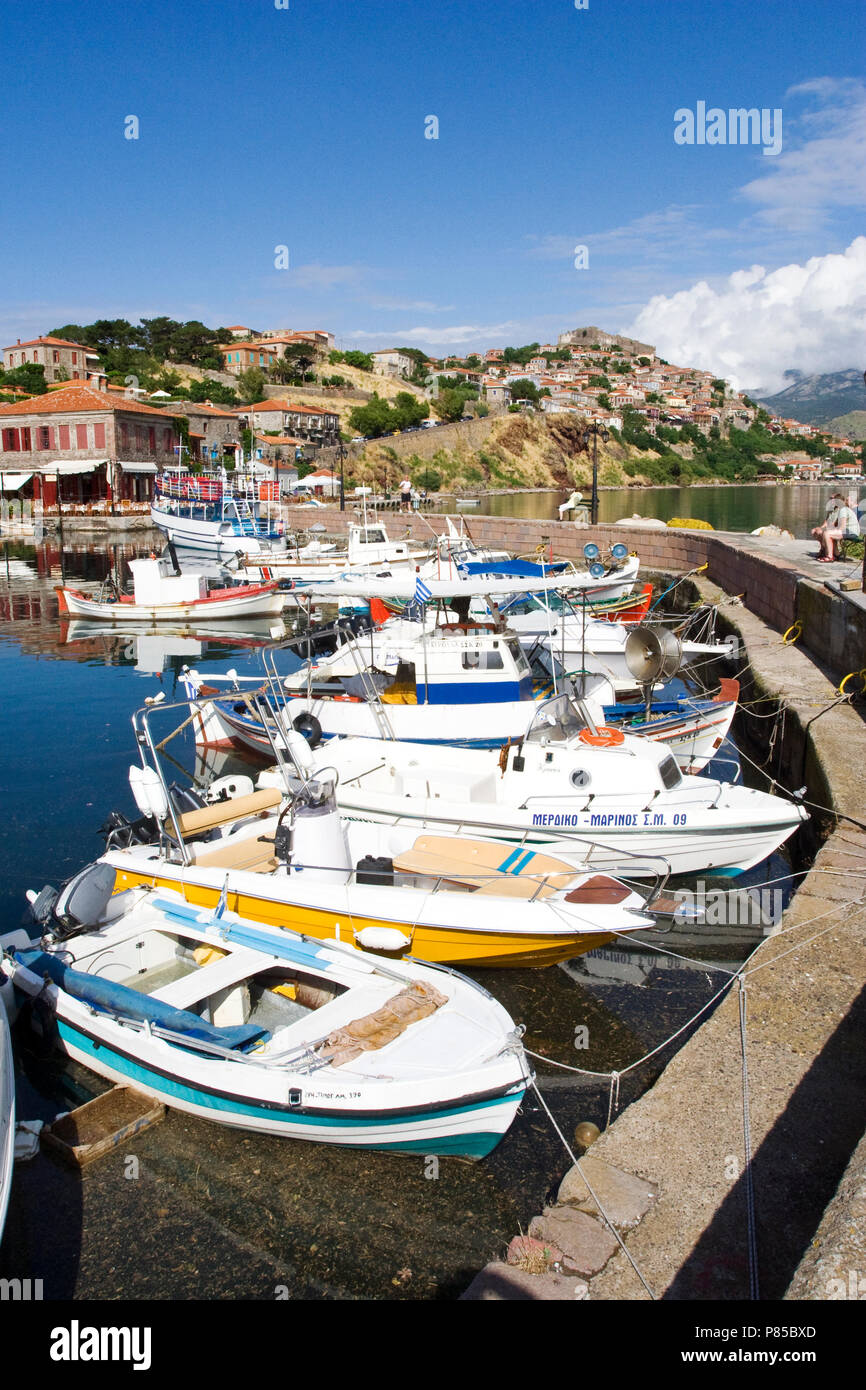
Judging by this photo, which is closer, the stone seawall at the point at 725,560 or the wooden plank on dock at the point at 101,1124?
the wooden plank on dock at the point at 101,1124

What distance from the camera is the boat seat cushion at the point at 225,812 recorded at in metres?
8.84

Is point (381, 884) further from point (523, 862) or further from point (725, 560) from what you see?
point (725, 560)

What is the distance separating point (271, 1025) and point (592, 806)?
3990 mm

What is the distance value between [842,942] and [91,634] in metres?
24.8

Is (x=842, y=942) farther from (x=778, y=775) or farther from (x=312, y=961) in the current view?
(x=778, y=775)

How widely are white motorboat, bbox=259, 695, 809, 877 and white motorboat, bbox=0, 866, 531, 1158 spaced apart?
2311 millimetres

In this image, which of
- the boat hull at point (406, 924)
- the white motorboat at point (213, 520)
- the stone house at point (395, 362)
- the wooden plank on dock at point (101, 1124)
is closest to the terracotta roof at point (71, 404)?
the white motorboat at point (213, 520)

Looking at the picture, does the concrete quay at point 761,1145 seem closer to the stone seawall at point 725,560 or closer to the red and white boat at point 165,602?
the stone seawall at point 725,560

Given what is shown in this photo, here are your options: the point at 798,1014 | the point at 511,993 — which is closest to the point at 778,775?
the point at 511,993

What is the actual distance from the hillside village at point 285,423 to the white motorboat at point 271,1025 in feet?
89.5

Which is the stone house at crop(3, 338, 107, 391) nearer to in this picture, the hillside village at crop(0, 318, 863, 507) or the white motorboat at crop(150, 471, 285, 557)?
the hillside village at crop(0, 318, 863, 507)

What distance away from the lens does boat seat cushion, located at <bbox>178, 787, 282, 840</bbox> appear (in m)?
8.84

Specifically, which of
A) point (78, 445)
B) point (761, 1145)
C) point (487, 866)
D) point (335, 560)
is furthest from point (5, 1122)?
point (78, 445)
